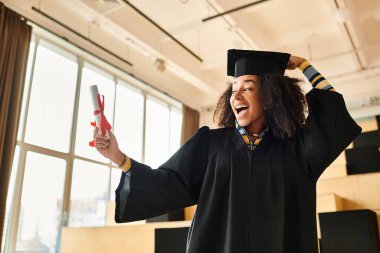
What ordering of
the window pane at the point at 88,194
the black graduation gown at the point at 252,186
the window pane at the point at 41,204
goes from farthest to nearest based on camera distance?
the window pane at the point at 88,194 → the window pane at the point at 41,204 → the black graduation gown at the point at 252,186

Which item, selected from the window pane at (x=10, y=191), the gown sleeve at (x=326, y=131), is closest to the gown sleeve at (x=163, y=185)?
the gown sleeve at (x=326, y=131)

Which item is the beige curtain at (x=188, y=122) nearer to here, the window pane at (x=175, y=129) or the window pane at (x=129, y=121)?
the window pane at (x=175, y=129)

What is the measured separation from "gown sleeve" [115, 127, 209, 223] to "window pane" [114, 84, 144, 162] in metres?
5.20

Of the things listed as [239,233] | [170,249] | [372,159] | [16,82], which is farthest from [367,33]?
[239,233]

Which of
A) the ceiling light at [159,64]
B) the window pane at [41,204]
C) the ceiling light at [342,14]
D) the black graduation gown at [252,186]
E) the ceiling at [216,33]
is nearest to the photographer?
the black graduation gown at [252,186]

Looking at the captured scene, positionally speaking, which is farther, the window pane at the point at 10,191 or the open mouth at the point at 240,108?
the window pane at the point at 10,191

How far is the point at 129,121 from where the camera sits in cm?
687

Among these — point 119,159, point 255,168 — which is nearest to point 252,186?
point 255,168

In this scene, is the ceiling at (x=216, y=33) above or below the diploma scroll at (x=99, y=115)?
above

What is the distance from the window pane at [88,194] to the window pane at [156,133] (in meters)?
1.26

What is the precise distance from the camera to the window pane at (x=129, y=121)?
6.61 metres

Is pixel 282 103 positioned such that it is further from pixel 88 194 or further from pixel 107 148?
pixel 88 194

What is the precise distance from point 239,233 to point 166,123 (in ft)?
22.4

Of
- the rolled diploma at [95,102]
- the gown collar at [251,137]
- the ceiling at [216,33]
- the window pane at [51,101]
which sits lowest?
the gown collar at [251,137]
